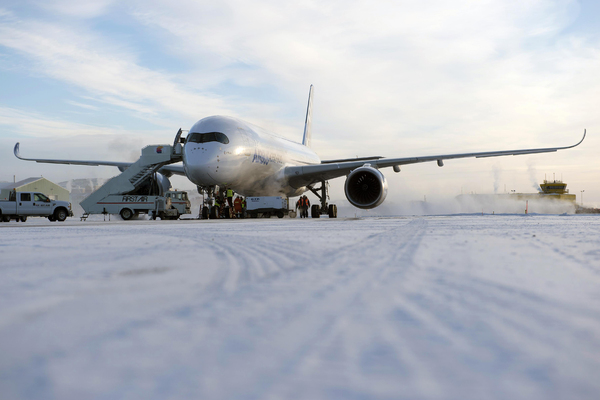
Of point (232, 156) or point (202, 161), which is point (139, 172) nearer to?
point (202, 161)

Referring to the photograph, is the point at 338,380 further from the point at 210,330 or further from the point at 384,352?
the point at 210,330

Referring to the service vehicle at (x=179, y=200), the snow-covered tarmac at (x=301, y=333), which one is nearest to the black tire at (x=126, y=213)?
the service vehicle at (x=179, y=200)

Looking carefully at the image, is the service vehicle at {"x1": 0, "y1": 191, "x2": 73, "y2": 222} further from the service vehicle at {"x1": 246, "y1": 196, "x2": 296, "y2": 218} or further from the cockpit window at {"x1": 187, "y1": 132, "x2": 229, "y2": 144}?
the service vehicle at {"x1": 246, "y1": 196, "x2": 296, "y2": 218}

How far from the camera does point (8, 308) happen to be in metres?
2.03

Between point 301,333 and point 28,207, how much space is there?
21812 mm

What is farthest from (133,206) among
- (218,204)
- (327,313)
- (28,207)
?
(327,313)

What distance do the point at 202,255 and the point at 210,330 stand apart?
8.46ft

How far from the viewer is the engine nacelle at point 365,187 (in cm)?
1625

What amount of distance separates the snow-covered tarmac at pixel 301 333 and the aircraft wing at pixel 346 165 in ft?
50.7

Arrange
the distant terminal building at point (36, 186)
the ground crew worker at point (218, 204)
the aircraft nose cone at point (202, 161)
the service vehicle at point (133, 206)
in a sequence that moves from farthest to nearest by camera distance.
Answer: the distant terminal building at point (36, 186), the service vehicle at point (133, 206), the ground crew worker at point (218, 204), the aircraft nose cone at point (202, 161)

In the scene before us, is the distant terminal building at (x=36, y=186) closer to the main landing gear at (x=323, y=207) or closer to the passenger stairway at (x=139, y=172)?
the passenger stairway at (x=139, y=172)

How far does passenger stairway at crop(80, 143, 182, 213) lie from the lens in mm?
20484

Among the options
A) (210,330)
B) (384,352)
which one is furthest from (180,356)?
(384,352)

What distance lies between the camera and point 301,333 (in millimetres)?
1599
